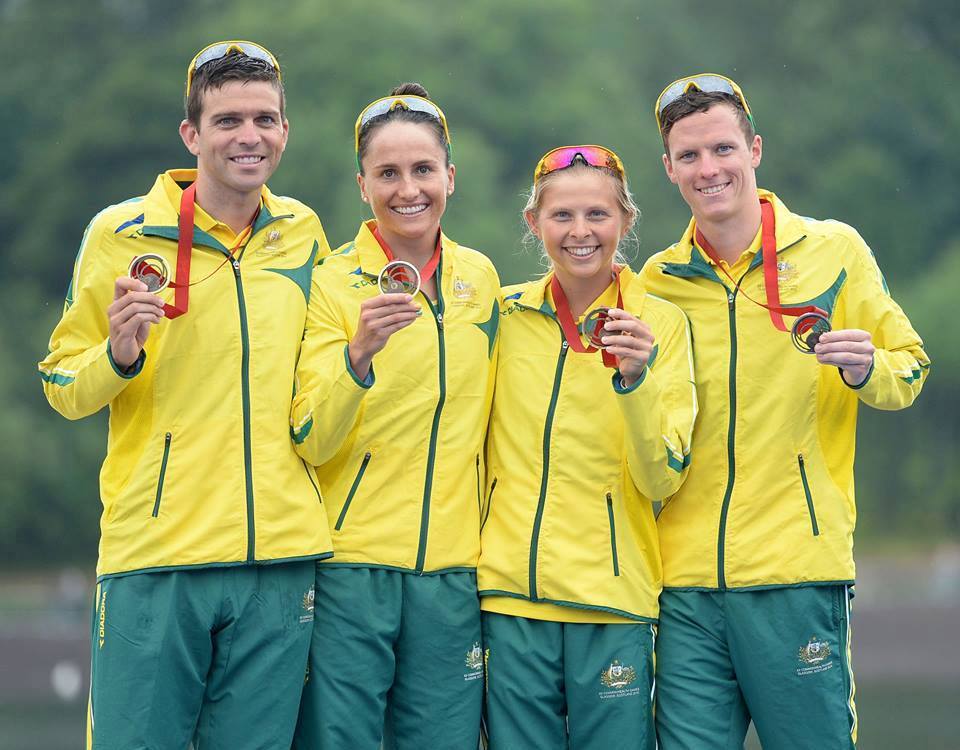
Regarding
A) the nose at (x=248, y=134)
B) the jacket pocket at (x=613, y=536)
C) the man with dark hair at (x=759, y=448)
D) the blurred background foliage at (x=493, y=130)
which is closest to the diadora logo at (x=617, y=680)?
the man with dark hair at (x=759, y=448)

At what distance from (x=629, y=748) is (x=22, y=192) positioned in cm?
2951

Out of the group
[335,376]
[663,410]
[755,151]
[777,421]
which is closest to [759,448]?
[777,421]

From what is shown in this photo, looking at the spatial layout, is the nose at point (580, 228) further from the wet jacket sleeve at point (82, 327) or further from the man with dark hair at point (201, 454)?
the wet jacket sleeve at point (82, 327)

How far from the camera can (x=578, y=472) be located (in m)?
4.89

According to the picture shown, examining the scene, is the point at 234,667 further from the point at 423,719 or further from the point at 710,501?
the point at 710,501

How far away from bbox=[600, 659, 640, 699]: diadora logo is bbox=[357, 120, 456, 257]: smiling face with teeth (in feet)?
4.99

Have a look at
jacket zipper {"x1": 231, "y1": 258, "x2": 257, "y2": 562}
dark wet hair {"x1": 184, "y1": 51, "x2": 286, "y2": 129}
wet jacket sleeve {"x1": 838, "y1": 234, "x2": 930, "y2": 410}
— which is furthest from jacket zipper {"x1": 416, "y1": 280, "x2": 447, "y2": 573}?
wet jacket sleeve {"x1": 838, "y1": 234, "x2": 930, "y2": 410}

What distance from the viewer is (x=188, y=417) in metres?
4.64

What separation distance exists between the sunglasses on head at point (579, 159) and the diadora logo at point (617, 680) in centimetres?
160

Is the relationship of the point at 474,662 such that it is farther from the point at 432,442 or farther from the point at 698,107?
the point at 698,107

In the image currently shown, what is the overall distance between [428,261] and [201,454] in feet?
3.34

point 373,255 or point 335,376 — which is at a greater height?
point 373,255

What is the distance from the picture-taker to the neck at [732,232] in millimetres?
5074

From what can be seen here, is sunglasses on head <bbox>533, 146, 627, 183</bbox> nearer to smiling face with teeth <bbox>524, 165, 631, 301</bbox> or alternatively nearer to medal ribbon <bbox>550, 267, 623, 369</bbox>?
smiling face with teeth <bbox>524, 165, 631, 301</bbox>
